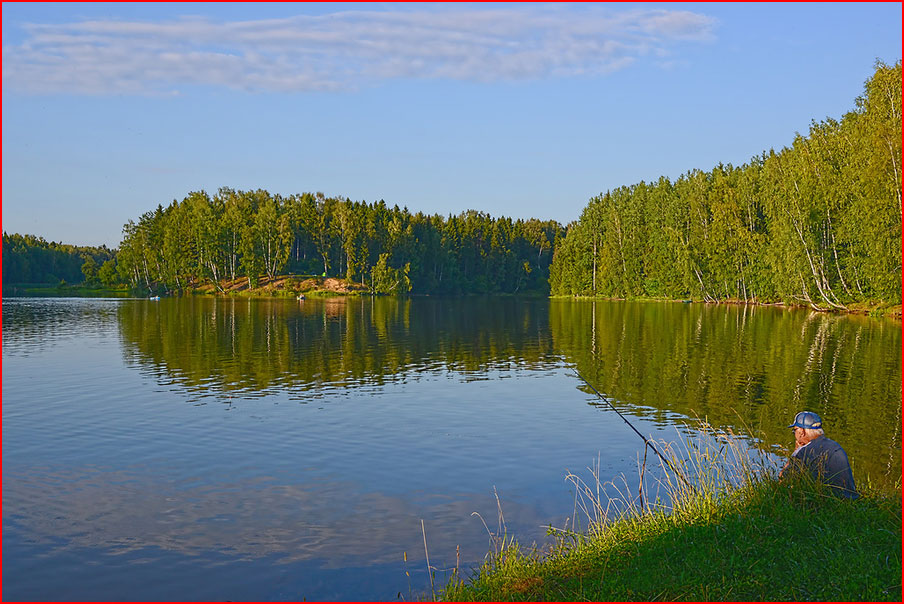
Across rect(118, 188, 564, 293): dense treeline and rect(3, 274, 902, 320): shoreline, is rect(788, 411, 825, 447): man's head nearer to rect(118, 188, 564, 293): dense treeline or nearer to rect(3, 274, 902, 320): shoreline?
rect(3, 274, 902, 320): shoreline

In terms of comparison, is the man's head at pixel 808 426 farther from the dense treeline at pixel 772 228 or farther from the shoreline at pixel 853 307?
the shoreline at pixel 853 307

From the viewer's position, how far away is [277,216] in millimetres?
152875

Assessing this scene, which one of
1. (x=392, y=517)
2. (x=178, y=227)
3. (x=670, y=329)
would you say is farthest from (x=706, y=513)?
(x=178, y=227)

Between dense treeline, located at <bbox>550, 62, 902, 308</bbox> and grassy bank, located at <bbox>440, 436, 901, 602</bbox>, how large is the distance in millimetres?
59455

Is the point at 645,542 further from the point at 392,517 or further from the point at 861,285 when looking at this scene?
the point at 861,285

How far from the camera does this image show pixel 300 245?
16812 centimetres

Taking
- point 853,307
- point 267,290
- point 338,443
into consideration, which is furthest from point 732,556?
point 267,290

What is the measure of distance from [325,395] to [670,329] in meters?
39.4

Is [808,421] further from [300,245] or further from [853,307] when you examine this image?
[300,245]

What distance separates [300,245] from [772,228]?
106m

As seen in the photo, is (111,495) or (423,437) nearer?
(111,495)

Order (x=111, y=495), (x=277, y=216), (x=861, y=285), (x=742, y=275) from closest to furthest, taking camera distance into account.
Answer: (x=111, y=495) → (x=861, y=285) → (x=742, y=275) → (x=277, y=216)

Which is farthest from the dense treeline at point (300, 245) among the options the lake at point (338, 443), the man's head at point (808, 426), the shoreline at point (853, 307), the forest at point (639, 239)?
the man's head at point (808, 426)

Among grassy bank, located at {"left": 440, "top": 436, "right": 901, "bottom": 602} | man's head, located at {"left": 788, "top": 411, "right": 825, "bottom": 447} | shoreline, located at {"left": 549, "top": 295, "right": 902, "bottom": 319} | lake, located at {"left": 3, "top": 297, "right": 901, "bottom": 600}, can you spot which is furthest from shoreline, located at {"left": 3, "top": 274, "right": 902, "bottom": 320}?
grassy bank, located at {"left": 440, "top": 436, "right": 901, "bottom": 602}
